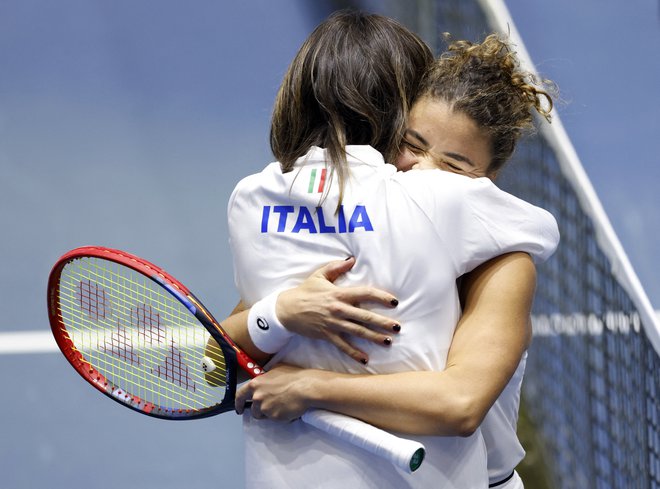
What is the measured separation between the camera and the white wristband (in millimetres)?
1567

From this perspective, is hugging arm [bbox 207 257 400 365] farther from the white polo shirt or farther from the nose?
the nose

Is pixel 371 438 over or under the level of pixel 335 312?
under

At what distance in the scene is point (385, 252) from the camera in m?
1.51

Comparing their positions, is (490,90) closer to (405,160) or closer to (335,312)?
(405,160)

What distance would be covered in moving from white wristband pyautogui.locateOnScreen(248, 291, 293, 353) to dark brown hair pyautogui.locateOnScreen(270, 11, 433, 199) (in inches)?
8.5

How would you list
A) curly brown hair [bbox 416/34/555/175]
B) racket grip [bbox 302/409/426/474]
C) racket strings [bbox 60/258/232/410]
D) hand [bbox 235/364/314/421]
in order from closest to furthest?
racket grip [bbox 302/409/426/474] < hand [bbox 235/364/314/421] < curly brown hair [bbox 416/34/555/175] < racket strings [bbox 60/258/232/410]

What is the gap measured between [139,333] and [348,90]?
2.17ft

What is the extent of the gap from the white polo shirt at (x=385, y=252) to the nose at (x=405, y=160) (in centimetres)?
9

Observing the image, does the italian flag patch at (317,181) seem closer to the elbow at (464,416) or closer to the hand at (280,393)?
the hand at (280,393)

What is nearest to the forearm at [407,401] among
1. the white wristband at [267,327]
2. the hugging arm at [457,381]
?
the hugging arm at [457,381]

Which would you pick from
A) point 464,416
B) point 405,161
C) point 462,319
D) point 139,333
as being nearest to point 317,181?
point 405,161

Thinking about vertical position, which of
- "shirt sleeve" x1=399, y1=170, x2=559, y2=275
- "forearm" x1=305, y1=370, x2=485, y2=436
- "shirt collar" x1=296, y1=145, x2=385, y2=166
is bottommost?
"forearm" x1=305, y1=370, x2=485, y2=436

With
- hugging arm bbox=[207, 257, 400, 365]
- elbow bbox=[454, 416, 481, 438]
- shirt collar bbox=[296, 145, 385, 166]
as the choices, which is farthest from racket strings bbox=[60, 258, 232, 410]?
elbow bbox=[454, 416, 481, 438]

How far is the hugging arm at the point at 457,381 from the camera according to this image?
4.79ft
